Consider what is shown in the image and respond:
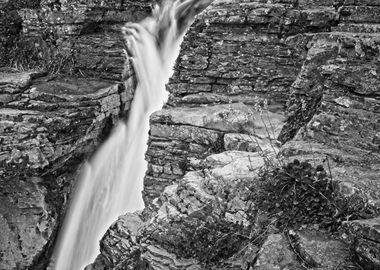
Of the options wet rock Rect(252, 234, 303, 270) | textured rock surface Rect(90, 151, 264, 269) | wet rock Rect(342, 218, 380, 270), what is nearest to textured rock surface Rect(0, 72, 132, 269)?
textured rock surface Rect(90, 151, 264, 269)

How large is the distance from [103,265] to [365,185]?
535cm

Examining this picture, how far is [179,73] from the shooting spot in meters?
9.84

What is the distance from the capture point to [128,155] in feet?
34.6

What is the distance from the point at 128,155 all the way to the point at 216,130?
2803 mm

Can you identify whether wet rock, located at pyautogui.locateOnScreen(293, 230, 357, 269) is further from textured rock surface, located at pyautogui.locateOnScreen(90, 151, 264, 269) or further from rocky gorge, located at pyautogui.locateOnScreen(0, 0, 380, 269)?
textured rock surface, located at pyautogui.locateOnScreen(90, 151, 264, 269)

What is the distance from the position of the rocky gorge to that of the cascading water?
325 mm

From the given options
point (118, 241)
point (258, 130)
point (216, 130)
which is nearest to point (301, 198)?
point (258, 130)

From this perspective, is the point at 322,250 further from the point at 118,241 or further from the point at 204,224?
the point at 118,241

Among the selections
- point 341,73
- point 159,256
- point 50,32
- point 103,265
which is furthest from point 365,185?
point 50,32

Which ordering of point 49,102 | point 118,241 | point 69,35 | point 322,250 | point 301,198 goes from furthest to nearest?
point 69,35 → point 49,102 → point 118,241 → point 301,198 → point 322,250

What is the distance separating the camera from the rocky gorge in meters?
5.05

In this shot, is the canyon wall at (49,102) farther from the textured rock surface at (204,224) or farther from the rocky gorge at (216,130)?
the textured rock surface at (204,224)

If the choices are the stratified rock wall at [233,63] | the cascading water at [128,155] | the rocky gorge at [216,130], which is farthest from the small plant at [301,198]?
the cascading water at [128,155]

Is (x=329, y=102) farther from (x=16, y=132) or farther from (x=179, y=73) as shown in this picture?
(x=16, y=132)
